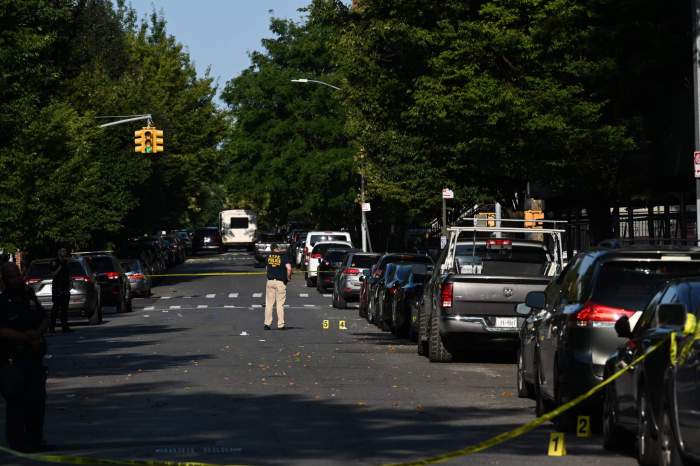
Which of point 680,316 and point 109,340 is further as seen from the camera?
point 109,340

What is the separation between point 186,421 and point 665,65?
19.2m

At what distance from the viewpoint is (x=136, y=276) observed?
52406mm

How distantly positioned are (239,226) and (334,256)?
55.7 meters

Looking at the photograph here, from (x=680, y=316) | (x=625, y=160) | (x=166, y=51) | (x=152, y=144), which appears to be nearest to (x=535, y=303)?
(x=680, y=316)

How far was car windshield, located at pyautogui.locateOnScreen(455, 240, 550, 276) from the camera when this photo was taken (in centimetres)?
2291

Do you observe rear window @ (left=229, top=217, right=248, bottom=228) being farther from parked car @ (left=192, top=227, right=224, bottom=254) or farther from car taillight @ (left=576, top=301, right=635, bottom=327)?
car taillight @ (left=576, top=301, right=635, bottom=327)

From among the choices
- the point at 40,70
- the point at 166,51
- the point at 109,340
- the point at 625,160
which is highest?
the point at 166,51

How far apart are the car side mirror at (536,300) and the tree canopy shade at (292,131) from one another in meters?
63.0

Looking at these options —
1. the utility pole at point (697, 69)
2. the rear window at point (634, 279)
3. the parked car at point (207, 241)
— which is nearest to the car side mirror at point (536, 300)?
the rear window at point (634, 279)

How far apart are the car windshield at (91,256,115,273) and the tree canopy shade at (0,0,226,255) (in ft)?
6.31

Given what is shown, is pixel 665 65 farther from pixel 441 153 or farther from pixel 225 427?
pixel 225 427

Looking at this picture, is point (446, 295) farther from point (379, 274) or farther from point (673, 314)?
point (379, 274)

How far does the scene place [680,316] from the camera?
9867 mm

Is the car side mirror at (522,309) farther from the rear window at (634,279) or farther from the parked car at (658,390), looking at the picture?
the parked car at (658,390)
